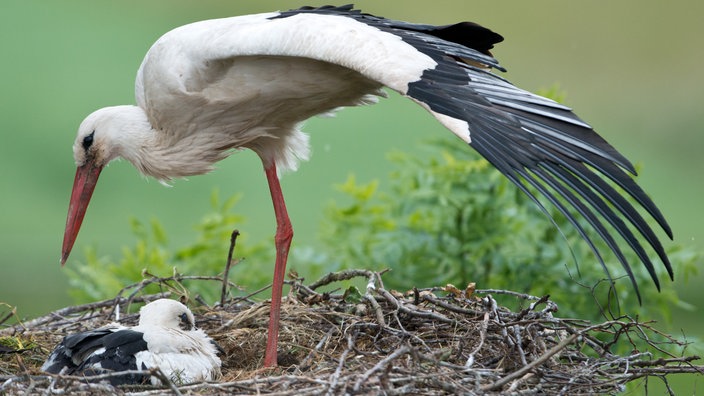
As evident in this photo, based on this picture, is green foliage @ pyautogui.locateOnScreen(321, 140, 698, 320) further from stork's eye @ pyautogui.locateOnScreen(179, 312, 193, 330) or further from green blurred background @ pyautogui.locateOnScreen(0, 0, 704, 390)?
green blurred background @ pyautogui.locateOnScreen(0, 0, 704, 390)

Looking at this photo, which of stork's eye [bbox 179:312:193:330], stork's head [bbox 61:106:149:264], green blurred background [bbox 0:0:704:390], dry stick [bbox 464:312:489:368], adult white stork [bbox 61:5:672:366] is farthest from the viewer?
green blurred background [bbox 0:0:704:390]

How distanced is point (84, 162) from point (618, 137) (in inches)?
243

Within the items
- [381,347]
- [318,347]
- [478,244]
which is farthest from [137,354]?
[478,244]

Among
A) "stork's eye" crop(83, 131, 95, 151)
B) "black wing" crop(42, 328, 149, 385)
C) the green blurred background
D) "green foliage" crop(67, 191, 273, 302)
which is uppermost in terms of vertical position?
the green blurred background

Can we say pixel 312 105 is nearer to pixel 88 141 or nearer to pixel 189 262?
pixel 88 141

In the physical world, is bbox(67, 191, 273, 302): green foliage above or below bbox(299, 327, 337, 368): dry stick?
above

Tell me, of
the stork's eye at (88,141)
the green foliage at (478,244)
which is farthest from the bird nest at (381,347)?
the green foliage at (478,244)

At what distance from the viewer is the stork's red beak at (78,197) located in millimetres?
4172

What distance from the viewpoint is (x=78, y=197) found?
420 centimetres

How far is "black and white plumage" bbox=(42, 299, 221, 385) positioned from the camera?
3.42m

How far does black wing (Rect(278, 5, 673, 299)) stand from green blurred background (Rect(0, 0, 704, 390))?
4.92 meters

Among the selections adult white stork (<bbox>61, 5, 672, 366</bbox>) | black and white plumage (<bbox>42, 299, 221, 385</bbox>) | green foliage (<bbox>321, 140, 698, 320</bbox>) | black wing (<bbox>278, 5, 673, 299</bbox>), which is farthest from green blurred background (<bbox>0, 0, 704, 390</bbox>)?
black wing (<bbox>278, 5, 673, 299</bbox>)

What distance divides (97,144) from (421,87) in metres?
1.49

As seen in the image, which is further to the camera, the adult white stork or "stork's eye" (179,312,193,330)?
"stork's eye" (179,312,193,330)
